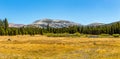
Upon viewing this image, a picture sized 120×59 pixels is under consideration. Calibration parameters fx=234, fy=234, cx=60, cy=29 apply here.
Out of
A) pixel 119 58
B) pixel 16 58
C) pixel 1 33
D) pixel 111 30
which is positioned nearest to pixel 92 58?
pixel 119 58

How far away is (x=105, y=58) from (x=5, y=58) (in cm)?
1272

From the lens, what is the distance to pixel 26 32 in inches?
7741

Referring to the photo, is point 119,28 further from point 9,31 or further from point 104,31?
point 9,31

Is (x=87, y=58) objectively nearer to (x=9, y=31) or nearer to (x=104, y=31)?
(x=9, y=31)

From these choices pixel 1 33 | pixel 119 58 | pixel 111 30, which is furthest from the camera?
pixel 111 30

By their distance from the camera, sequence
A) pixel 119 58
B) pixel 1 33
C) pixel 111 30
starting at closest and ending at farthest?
pixel 119 58 < pixel 1 33 < pixel 111 30

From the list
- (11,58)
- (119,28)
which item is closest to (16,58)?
(11,58)

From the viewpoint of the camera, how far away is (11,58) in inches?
1171

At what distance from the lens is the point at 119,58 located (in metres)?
28.8

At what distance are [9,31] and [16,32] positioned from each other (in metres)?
5.40

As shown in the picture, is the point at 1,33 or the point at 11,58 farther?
the point at 1,33

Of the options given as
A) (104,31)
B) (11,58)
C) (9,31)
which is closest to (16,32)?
(9,31)

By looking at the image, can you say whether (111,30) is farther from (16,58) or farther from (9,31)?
(16,58)

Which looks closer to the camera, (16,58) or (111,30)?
(16,58)
